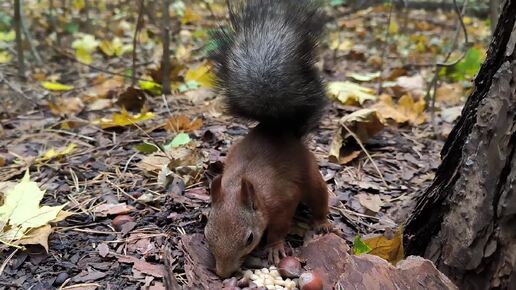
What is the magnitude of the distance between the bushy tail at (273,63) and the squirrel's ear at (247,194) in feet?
1.24

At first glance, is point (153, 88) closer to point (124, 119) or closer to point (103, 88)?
point (103, 88)

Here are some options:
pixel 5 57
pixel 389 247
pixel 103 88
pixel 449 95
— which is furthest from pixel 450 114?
pixel 5 57

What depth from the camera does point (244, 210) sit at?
1981 mm

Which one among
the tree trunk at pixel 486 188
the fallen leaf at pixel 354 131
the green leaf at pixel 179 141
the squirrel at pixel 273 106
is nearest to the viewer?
the tree trunk at pixel 486 188

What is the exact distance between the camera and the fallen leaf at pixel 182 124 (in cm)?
311

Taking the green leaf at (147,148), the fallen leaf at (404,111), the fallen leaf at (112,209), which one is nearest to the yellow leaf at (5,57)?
the green leaf at (147,148)

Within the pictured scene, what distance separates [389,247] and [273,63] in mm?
826

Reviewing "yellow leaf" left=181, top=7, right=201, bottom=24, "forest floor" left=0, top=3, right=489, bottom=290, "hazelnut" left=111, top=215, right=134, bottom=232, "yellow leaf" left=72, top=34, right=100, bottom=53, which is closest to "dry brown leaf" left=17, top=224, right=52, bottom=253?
"forest floor" left=0, top=3, right=489, bottom=290

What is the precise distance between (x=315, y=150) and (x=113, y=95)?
1.88m

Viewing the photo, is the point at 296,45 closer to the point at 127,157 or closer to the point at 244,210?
the point at 244,210

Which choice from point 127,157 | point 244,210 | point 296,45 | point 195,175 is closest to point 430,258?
point 244,210

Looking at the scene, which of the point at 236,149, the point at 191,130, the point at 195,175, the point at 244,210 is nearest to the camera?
the point at 244,210

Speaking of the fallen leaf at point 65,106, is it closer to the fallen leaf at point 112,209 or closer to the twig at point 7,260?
the fallen leaf at point 112,209

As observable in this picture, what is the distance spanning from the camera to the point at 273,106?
2215 millimetres
